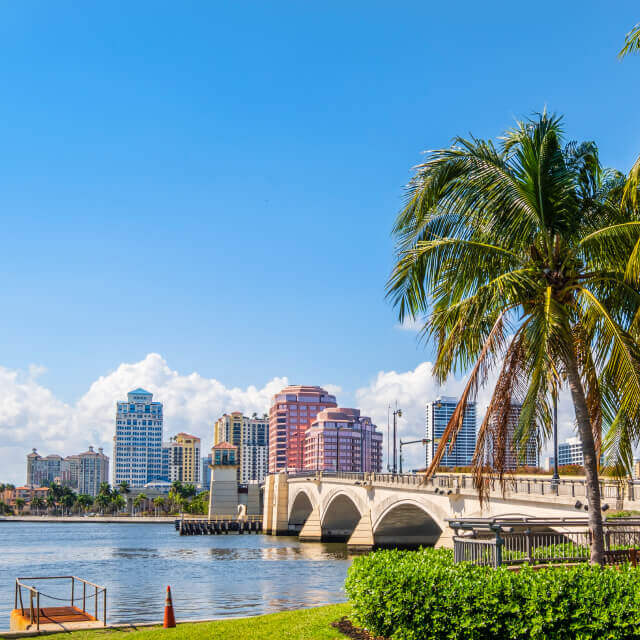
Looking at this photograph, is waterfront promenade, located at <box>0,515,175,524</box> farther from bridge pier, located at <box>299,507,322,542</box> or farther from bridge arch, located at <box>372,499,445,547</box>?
bridge arch, located at <box>372,499,445,547</box>

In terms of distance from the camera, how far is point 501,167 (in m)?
15.3

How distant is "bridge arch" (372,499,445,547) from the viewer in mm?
65000

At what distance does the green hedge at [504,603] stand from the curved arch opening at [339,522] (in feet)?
256

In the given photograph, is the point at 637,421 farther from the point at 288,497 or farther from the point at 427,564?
A: the point at 288,497

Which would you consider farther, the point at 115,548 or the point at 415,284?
the point at 115,548

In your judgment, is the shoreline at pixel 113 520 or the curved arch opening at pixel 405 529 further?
the shoreline at pixel 113 520

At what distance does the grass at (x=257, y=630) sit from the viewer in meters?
15.1

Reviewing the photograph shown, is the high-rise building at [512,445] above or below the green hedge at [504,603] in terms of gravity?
above

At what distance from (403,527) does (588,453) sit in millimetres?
58036

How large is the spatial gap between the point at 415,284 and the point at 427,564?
542 centimetres

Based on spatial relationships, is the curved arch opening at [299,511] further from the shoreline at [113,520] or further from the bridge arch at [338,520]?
the shoreline at [113,520]


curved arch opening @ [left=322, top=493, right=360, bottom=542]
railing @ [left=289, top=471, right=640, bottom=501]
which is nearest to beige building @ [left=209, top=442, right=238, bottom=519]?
curved arch opening @ [left=322, top=493, right=360, bottom=542]

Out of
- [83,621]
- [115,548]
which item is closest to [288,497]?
[115,548]

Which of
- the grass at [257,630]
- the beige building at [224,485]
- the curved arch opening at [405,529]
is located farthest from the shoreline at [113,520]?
the grass at [257,630]
